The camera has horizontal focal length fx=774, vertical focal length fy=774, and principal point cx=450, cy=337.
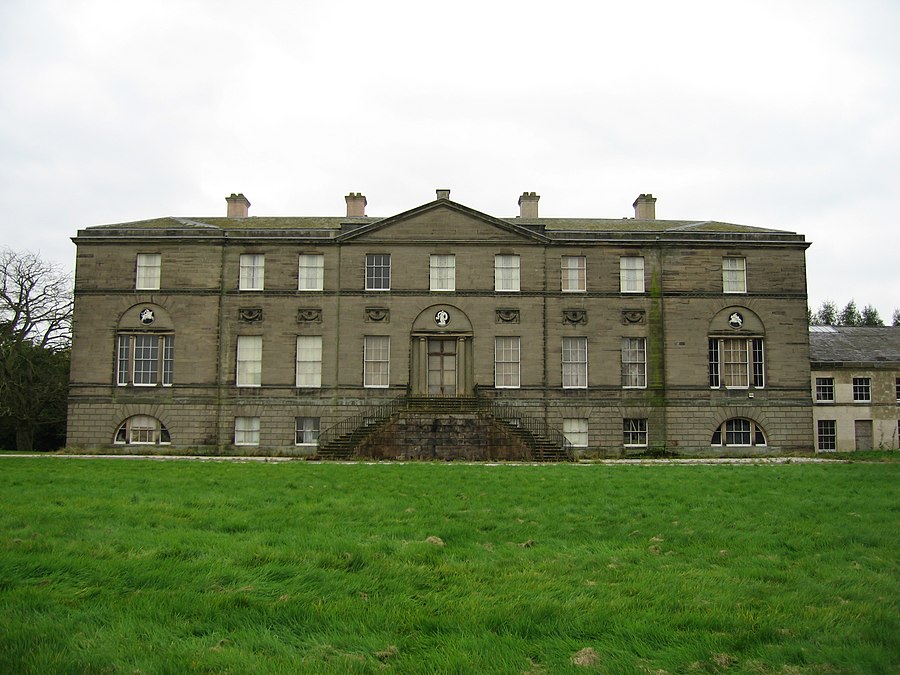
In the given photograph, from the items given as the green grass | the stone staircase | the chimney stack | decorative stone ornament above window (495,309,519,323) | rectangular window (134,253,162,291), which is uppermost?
the chimney stack

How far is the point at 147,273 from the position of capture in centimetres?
3428

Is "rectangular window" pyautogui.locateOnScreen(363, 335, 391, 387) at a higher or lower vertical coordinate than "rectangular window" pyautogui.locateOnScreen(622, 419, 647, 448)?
higher

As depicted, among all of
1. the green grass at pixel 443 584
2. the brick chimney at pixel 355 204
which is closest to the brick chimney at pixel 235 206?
the brick chimney at pixel 355 204

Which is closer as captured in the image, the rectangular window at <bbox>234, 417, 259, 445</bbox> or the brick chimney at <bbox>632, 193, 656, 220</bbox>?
the rectangular window at <bbox>234, 417, 259, 445</bbox>

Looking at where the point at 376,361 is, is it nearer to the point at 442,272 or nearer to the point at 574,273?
the point at 442,272

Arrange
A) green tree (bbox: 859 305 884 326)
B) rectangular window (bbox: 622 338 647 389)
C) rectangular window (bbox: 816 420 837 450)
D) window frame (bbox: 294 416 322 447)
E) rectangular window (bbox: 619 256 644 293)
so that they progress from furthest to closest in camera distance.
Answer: green tree (bbox: 859 305 884 326) < rectangular window (bbox: 816 420 837 450) < rectangular window (bbox: 619 256 644 293) < rectangular window (bbox: 622 338 647 389) < window frame (bbox: 294 416 322 447)

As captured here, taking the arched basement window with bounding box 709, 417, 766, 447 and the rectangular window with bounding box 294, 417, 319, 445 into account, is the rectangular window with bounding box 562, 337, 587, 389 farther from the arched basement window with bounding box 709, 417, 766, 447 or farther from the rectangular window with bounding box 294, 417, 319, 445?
the rectangular window with bounding box 294, 417, 319, 445

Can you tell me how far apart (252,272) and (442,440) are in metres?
11.7

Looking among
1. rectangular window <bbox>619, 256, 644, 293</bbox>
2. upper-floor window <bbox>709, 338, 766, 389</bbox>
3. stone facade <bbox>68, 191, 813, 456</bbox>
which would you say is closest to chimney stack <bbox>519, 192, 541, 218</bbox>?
stone facade <bbox>68, 191, 813, 456</bbox>

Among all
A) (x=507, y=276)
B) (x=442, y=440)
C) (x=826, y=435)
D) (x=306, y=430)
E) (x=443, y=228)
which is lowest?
(x=442, y=440)

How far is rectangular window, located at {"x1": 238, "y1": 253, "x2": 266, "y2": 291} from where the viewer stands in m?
34.2

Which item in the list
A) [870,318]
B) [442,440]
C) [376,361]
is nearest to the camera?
[442,440]

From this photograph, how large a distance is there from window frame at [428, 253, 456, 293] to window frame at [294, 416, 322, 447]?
7.80 m

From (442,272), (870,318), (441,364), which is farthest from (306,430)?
(870,318)
